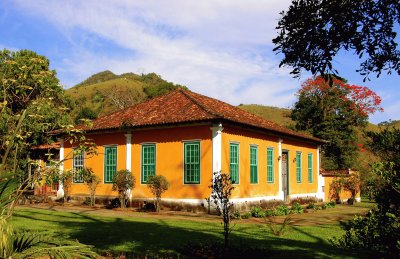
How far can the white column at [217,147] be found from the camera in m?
15.0

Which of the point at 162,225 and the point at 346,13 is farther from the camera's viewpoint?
the point at 162,225

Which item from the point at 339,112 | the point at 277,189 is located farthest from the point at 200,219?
the point at 339,112

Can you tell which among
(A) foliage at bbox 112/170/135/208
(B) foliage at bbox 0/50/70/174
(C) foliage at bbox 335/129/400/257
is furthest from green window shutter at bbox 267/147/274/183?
(C) foliage at bbox 335/129/400/257

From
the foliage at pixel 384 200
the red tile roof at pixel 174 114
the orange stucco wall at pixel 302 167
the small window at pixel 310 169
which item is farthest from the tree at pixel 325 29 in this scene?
the small window at pixel 310 169

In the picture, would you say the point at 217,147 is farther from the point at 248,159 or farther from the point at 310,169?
the point at 310,169

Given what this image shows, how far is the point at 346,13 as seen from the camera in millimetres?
5309

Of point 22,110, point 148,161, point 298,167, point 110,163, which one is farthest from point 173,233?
point 298,167

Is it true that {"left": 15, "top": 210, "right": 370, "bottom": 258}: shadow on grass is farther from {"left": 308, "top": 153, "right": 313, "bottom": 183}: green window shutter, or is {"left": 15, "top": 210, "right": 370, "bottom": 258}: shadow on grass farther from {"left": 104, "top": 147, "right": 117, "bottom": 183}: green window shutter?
{"left": 308, "top": 153, "right": 313, "bottom": 183}: green window shutter

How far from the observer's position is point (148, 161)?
17.0 metres

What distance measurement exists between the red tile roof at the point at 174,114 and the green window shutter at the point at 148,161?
101 centimetres

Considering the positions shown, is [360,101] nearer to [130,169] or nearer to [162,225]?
[130,169]

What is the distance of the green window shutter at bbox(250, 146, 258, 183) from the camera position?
680 inches

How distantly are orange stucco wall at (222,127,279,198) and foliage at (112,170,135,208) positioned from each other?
13.6 ft

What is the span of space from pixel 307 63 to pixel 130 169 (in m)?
13.0
